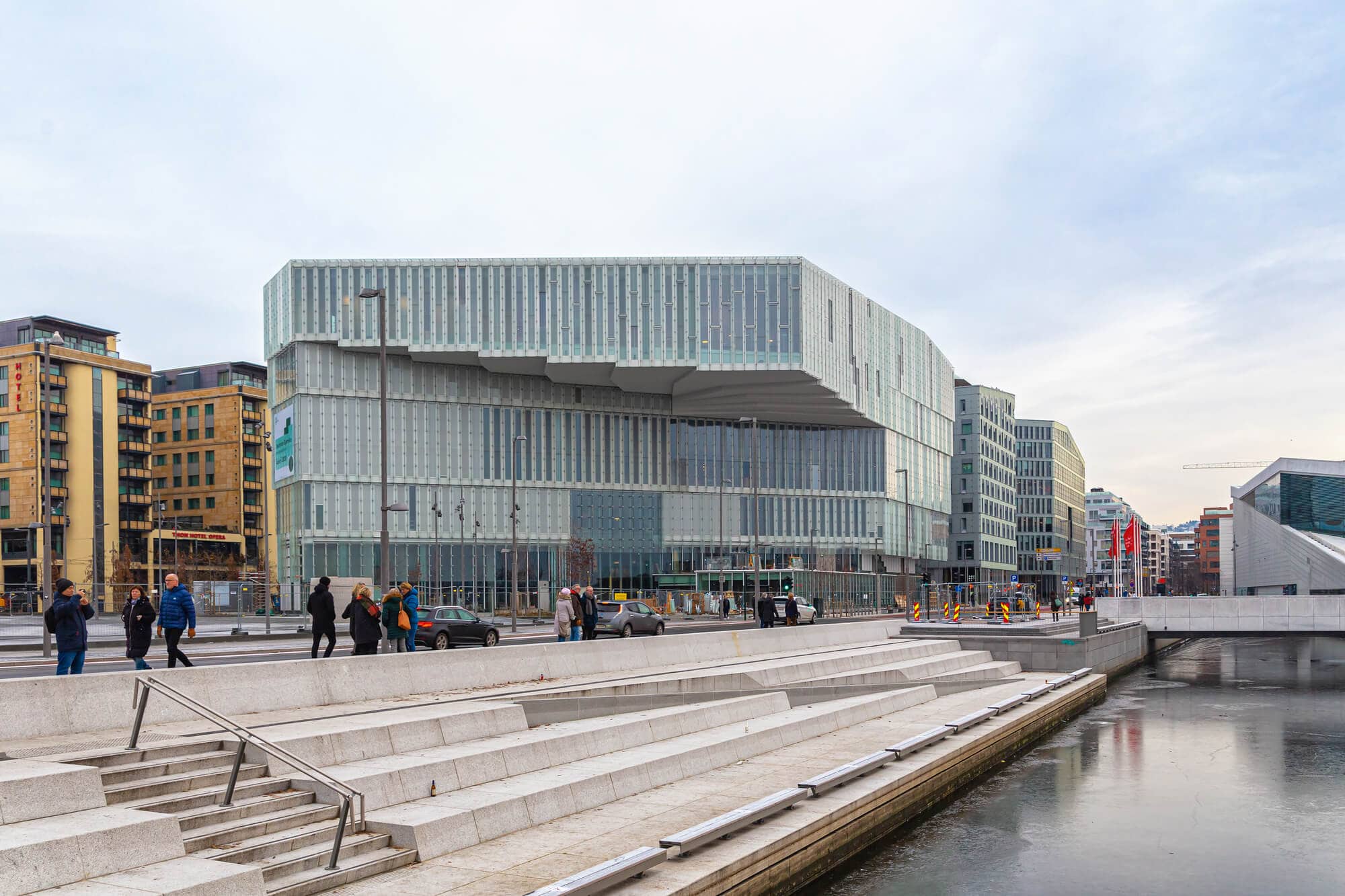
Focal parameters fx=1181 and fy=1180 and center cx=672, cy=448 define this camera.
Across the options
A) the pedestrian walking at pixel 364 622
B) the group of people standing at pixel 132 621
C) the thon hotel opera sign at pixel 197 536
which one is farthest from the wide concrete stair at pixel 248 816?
the thon hotel opera sign at pixel 197 536

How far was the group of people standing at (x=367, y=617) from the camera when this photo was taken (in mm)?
19062

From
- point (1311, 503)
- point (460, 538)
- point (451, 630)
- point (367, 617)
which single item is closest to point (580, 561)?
point (460, 538)

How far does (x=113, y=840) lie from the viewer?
8.09 meters

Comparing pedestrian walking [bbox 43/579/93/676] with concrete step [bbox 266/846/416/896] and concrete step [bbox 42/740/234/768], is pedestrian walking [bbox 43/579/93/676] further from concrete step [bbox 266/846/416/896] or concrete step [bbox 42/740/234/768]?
concrete step [bbox 266/846/416/896]

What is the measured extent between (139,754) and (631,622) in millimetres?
29857

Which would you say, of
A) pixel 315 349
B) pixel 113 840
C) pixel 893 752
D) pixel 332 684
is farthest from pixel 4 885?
pixel 315 349

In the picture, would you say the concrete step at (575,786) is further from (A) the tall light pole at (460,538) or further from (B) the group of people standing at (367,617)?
(A) the tall light pole at (460,538)

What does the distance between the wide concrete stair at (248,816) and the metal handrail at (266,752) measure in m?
0.11

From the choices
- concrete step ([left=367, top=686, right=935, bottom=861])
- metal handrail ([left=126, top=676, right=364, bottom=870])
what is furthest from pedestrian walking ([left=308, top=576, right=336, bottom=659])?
metal handrail ([left=126, top=676, right=364, bottom=870])

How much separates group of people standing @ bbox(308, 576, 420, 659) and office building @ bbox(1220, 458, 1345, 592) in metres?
74.9

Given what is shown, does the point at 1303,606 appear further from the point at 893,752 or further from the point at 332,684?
the point at 332,684

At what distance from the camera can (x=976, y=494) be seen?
122 m

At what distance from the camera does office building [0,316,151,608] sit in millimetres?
92125

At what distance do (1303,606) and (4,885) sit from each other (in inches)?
1977
